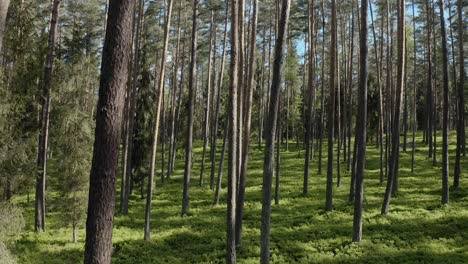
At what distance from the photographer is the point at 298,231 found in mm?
17969

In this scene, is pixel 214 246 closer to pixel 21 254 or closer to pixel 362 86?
pixel 21 254

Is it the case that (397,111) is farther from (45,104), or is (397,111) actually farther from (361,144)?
(45,104)

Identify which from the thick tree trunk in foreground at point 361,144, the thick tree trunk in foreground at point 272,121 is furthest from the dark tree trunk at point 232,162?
the thick tree trunk in foreground at point 361,144

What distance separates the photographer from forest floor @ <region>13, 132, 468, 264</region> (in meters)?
15.5

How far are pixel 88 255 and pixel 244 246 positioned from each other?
1251 centimetres

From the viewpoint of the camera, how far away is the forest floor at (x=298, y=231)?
609 inches

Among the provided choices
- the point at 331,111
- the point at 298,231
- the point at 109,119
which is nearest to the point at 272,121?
the point at 109,119

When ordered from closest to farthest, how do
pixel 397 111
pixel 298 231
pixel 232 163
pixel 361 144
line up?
pixel 232 163 → pixel 361 144 → pixel 298 231 → pixel 397 111

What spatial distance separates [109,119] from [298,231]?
14750mm

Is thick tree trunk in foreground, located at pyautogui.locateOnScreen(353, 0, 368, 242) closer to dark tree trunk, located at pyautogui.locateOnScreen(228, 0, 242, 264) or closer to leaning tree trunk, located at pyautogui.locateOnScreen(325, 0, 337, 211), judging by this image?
leaning tree trunk, located at pyautogui.locateOnScreen(325, 0, 337, 211)

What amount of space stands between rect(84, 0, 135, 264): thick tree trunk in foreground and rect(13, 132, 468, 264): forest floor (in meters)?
11.4

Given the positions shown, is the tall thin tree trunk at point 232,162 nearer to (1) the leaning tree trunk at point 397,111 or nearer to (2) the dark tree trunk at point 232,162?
(2) the dark tree trunk at point 232,162

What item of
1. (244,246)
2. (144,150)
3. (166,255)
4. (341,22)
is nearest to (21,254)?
(166,255)

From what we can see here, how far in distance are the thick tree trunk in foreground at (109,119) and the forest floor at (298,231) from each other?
1145 centimetres
